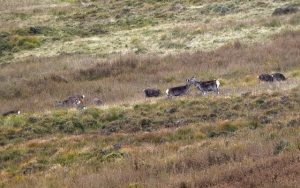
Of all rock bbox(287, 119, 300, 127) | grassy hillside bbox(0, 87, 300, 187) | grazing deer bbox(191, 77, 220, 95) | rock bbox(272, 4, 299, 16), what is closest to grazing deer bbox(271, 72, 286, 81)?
grazing deer bbox(191, 77, 220, 95)

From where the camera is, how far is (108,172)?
43.0ft

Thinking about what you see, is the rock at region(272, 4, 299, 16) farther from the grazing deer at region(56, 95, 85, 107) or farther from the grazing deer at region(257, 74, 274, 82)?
the grazing deer at region(56, 95, 85, 107)

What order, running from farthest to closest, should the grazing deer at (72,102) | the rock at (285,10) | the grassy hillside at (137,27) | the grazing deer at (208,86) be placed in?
the rock at (285,10) → the grassy hillside at (137,27) → the grazing deer at (72,102) → the grazing deer at (208,86)

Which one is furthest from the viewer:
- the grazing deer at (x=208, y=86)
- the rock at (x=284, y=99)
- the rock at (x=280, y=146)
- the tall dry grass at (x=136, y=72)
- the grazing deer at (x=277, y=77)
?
the tall dry grass at (x=136, y=72)

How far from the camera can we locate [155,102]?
21656mm

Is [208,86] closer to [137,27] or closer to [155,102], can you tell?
[155,102]

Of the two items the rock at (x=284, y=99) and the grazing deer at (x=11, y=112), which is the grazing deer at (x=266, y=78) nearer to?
the rock at (x=284, y=99)

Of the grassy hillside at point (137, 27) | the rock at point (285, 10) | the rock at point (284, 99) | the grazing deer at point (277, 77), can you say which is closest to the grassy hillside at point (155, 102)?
the rock at point (284, 99)

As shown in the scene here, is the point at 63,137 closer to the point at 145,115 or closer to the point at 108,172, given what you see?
the point at 145,115

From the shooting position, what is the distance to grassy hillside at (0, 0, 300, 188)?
502 inches

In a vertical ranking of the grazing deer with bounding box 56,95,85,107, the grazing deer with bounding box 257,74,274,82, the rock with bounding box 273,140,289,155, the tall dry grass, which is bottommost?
the tall dry grass

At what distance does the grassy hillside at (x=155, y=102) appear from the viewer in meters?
12.7

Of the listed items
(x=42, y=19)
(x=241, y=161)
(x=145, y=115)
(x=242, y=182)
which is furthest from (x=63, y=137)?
(x=42, y=19)

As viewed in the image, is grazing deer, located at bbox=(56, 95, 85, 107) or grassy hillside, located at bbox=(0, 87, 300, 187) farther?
grazing deer, located at bbox=(56, 95, 85, 107)
